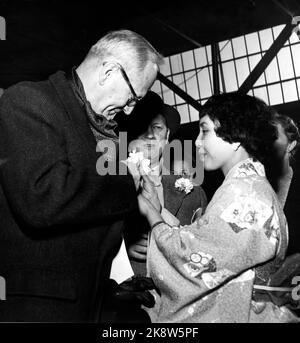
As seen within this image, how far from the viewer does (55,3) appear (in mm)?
5348

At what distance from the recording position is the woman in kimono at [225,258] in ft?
5.73

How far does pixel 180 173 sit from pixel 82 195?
1.73 meters

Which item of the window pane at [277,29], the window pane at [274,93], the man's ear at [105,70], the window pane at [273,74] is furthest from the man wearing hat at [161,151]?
the window pane at [273,74]

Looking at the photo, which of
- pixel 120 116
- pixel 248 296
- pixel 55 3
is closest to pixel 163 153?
pixel 120 116

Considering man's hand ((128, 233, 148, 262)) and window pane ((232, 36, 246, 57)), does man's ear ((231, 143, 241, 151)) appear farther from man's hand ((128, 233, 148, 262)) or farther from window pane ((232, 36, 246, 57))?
window pane ((232, 36, 246, 57))

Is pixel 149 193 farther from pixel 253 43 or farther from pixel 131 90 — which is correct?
pixel 253 43

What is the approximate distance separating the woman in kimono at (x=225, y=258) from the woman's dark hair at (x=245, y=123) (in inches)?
8.1

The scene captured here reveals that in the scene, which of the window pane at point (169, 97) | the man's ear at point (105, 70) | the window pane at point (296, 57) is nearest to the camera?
the man's ear at point (105, 70)

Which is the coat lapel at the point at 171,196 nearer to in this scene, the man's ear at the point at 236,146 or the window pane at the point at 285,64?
the man's ear at the point at 236,146

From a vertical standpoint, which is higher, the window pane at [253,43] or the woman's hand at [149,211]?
the window pane at [253,43]

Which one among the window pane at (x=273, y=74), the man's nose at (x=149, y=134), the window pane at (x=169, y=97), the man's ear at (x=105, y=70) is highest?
the man's ear at (x=105, y=70)

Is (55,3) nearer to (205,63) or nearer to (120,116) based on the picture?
(120,116)

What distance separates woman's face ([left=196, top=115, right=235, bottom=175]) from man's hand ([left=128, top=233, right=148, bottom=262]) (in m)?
0.48
